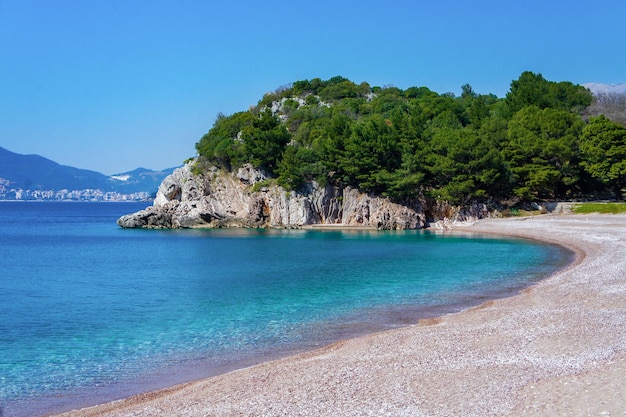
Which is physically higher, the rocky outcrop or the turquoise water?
the rocky outcrop

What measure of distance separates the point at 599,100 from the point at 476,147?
36.4 metres

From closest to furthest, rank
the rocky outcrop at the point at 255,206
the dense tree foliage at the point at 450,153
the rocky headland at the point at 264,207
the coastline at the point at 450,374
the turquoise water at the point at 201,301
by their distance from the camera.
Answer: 1. the coastline at the point at 450,374
2. the turquoise water at the point at 201,301
3. the dense tree foliage at the point at 450,153
4. the rocky headland at the point at 264,207
5. the rocky outcrop at the point at 255,206

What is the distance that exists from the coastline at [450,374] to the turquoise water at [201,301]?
195 cm

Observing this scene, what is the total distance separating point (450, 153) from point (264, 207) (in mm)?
24074

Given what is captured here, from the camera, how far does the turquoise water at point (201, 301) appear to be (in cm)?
1598

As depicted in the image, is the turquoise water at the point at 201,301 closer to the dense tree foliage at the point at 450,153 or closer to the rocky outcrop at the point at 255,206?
the dense tree foliage at the point at 450,153

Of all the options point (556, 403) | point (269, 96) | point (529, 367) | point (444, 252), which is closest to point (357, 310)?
point (529, 367)

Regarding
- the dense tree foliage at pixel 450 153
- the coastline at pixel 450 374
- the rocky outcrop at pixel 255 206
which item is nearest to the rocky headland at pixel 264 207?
the rocky outcrop at pixel 255 206

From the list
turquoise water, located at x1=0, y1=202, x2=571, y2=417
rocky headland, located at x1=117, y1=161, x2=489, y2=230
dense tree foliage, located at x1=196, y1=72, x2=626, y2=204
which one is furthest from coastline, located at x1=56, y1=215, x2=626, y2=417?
rocky headland, located at x1=117, y1=161, x2=489, y2=230

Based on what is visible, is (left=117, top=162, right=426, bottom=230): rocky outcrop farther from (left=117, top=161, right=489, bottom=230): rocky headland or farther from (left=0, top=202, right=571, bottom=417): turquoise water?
(left=0, top=202, right=571, bottom=417): turquoise water

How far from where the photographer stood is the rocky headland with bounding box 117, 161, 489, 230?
70.8m

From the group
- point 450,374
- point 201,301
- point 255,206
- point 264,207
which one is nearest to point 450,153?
point 264,207

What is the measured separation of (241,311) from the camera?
23844 millimetres

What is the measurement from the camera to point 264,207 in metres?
76.9
